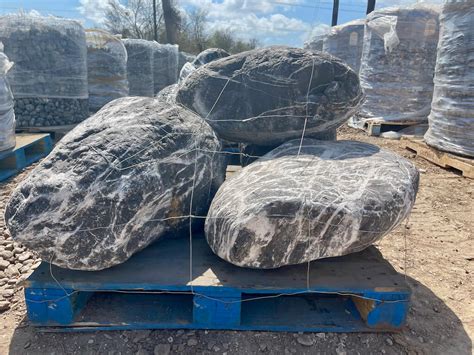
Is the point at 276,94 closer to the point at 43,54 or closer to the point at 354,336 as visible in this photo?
the point at 354,336

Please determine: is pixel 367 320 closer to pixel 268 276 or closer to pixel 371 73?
→ pixel 268 276

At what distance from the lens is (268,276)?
1752mm

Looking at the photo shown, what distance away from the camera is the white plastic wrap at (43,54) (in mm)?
5172

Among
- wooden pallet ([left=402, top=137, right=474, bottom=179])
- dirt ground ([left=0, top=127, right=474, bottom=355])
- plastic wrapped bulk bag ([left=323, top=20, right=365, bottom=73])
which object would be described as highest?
plastic wrapped bulk bag ([left=323, top=20, right=365, bottom=73])

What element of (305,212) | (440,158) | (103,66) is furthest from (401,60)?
(305,212)

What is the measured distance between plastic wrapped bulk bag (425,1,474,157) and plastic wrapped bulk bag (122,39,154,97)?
6.10 metres

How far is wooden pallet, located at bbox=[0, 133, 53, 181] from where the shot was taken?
163 inches

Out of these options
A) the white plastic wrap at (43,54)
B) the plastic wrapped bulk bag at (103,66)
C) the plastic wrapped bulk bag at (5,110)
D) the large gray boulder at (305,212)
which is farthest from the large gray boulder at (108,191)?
the plastic wrapped bulk bag at (103,66)

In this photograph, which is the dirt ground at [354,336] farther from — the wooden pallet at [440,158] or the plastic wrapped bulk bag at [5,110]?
the wooden pallet at [440,158]

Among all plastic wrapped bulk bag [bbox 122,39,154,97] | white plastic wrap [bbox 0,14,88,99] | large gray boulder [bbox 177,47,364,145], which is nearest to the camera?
large gray boulder [bbox 177,47,364,145]

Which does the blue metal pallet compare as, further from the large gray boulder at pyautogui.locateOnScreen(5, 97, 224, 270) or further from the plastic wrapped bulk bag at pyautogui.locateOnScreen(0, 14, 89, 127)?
the plastic wrapped bulk bag at pyautogui.locateOnScreen(0, 14, 89, 127)

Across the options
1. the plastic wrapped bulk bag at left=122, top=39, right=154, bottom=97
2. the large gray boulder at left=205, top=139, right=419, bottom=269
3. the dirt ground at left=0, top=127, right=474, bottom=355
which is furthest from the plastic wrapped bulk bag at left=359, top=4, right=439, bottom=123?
the large gray boulder at left=205, top=139, right=419, bottom=269

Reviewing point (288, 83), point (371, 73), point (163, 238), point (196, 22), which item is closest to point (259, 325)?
point (163, 238)

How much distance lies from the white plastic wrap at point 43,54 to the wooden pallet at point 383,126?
16.5 feet
